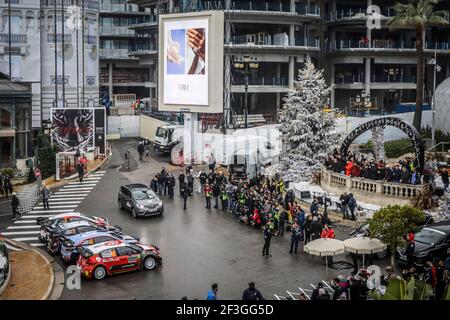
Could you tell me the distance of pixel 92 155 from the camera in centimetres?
5316

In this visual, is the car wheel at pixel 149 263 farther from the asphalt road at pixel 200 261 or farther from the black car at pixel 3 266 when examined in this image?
the black car at pixel 3 266

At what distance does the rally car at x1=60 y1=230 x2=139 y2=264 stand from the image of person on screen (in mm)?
26771

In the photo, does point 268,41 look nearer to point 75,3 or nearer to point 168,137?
point 75,3

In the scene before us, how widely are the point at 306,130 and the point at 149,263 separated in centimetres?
1945

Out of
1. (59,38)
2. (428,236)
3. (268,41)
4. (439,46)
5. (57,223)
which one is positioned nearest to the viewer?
(428,236)

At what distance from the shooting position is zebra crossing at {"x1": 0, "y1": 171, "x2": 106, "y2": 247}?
31.5 metres

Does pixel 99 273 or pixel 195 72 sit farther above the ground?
pixel 195 72

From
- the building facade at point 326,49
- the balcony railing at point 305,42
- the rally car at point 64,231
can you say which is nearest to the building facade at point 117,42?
the building facade at point 326,49

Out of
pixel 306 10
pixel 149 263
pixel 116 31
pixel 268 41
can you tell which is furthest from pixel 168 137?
pixel 116 31

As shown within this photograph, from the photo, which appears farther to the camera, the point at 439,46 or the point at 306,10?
the point at 439,46

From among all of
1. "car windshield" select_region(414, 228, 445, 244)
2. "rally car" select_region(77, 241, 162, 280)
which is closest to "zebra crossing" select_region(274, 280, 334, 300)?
"car windshield" select_region(414, 228, 445, 244)

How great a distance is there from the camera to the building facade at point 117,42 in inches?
3696

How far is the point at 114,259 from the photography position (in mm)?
24266
